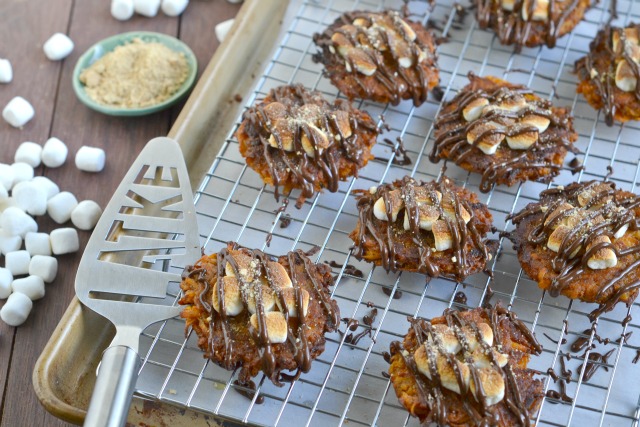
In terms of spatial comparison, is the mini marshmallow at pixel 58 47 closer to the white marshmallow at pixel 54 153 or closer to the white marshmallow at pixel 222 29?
the white marshmallow at pixel 54 153

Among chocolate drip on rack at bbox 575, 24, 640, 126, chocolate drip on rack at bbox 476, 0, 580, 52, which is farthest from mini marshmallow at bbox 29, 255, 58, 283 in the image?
chocolate drip on rack at bbox 575, 24, 640, 126

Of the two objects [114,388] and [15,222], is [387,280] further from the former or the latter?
[15,222]

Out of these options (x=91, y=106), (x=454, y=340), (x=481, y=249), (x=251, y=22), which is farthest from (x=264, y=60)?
(x=454, y=340)

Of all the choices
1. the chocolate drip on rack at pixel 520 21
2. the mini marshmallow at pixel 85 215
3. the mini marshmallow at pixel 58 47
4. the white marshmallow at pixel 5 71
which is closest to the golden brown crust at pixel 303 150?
the mini marshmallow at pixel 85 215

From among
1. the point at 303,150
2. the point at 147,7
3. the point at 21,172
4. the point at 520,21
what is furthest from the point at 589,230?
the point at 147,7

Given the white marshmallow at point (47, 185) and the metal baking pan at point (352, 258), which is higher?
the metal baking pan at point (352, 258)

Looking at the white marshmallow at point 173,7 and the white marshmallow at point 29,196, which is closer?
the white marshmallow at point 29,196

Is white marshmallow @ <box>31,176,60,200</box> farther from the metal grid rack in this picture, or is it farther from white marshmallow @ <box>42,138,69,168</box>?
the metal grid rack
